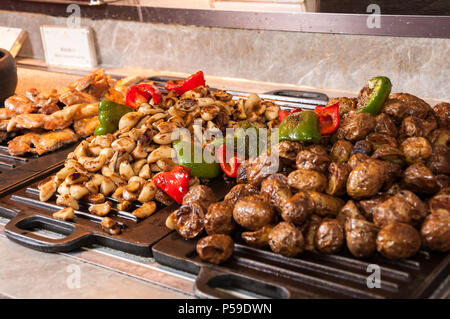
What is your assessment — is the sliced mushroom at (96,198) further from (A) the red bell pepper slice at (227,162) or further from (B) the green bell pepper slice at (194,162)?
(A) the red bell pepper slice at (227,162)

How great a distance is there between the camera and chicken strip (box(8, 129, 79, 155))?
8.59ft

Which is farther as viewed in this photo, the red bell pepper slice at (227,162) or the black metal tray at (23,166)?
the black metal tray at (23,166)

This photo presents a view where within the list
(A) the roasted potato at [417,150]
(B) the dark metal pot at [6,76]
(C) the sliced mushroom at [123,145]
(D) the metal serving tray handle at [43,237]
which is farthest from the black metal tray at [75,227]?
(B) the dark metal pot at [6,76]

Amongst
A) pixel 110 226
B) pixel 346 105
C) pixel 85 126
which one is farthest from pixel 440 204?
pixel 85 126

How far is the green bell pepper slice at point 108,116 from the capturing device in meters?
2.37

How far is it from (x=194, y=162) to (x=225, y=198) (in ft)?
0.97

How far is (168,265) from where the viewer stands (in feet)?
5.58

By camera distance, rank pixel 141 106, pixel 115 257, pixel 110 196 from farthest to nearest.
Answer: pixel 141 106, pixel 110 196, pixel 115 257

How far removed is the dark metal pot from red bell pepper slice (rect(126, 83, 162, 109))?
3.63 ft

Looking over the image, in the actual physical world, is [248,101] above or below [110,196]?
above
